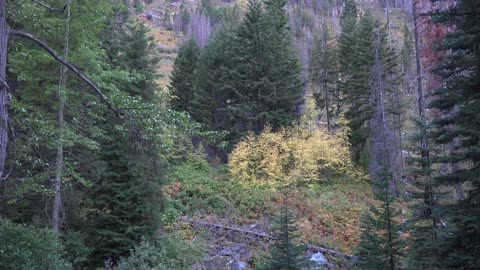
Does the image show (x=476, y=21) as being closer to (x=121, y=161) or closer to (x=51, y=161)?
(x=121, y=161)

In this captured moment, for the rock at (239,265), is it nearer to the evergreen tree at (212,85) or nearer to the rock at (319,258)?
the rock at (319,258)

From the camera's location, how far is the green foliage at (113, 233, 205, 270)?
8.87 meters

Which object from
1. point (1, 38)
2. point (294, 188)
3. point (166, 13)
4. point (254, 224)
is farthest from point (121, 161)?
point (166, 13)

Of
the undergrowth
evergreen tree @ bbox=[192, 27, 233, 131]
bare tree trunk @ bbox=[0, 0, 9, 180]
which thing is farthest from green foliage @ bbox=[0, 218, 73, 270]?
evergreen tree @ bbox=[192, 27, 233, 131]

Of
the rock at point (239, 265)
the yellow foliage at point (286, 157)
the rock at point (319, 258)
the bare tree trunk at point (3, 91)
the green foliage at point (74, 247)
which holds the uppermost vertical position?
the bare tree trunk at point (3, 91)

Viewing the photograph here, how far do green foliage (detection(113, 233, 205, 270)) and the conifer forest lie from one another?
69 millimetres

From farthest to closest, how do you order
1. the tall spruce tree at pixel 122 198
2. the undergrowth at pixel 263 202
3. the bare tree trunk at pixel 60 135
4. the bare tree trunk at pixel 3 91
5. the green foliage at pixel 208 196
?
the green foliage at pixel 208 196, the undergrowth at pixel 263 202, the tall spruce tree at pixel 122 198, the bare tree trunk at pixel 60 135, the bare tree trunk at pixel 3 91

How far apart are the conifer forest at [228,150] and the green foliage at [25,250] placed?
0.03 meters

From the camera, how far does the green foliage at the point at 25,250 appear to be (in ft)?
21.9

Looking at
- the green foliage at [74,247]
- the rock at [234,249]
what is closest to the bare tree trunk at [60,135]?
the green foliage at [74,247]

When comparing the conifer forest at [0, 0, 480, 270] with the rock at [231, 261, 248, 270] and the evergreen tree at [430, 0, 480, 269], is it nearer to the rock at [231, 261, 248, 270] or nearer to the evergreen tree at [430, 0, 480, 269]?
the evergreen tree at [430, 0, 480, 269]

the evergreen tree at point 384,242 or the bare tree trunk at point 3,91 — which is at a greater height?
the bare tree trunk at point 3,91

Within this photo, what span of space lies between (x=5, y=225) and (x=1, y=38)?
4.22 metres

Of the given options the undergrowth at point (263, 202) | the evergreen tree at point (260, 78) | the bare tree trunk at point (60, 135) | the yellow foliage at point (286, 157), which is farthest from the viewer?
the evergreen tree at point (260, 78)
